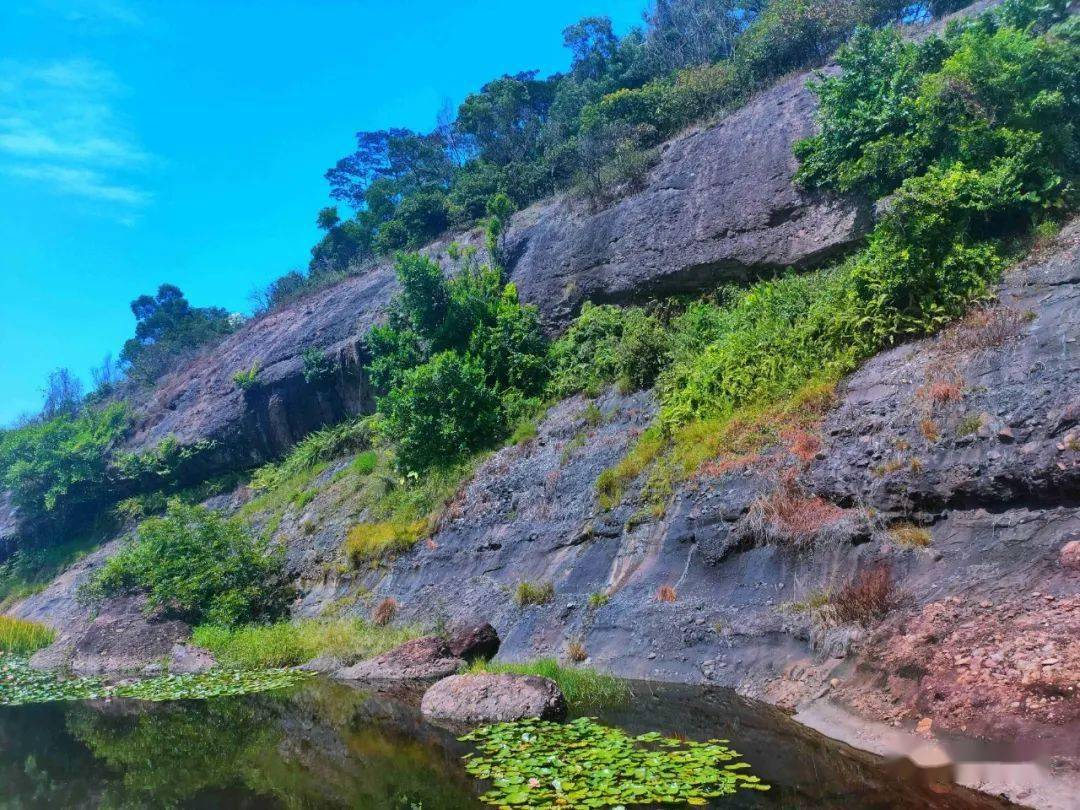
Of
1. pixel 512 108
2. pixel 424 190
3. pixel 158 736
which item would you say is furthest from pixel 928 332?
pixel 512 108

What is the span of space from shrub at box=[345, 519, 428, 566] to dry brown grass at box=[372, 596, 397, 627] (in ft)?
6.58

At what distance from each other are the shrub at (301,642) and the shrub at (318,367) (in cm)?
1302

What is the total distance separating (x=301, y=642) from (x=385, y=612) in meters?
1.88

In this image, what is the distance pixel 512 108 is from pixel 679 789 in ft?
134

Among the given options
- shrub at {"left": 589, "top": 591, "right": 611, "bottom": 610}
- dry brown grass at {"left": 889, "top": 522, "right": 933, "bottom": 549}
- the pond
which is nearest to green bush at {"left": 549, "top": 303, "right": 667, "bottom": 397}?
shrub at {"left": 589, "top": 591, "right": 611, "bottom": 610}

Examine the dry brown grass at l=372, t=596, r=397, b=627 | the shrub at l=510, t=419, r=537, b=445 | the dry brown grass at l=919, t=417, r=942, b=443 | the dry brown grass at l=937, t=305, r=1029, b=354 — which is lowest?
the dry brown grass at l=372, t=596, r=397, b=627

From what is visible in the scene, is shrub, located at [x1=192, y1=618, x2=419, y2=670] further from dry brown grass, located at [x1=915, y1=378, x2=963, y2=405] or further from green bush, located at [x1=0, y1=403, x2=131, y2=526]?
green bush, located at [x1=0, y1=403, x2=131, y2=526]

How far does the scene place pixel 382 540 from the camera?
61.5ft

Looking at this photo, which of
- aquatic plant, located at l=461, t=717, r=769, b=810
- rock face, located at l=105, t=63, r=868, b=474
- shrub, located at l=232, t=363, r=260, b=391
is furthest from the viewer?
shrub, located at l=232, t=363, r=260, b=391

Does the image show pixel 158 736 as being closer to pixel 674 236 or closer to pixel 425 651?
pixel 425 651

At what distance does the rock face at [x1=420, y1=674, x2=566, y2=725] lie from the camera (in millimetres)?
8800

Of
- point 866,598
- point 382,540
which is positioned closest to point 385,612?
point 382,540

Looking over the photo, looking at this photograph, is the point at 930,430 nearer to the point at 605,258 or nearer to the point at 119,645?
the point at 605,258

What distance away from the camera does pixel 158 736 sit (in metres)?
10.1
